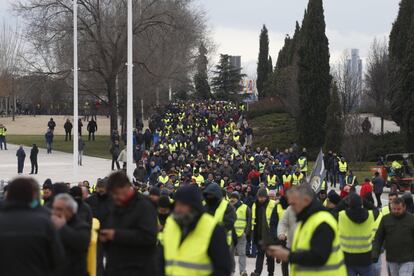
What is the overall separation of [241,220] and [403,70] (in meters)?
35.4

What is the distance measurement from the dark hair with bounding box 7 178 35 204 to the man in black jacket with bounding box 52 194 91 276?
641mm

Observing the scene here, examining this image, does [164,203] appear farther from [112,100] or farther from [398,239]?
[112,100]

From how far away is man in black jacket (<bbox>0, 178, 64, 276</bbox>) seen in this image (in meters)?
6.52

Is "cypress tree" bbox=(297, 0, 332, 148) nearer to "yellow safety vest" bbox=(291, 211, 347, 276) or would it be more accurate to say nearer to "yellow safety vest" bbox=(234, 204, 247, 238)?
"yellow safety vest" bbox=(234, 204, 247, 238)

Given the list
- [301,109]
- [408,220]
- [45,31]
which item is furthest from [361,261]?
[301,109]

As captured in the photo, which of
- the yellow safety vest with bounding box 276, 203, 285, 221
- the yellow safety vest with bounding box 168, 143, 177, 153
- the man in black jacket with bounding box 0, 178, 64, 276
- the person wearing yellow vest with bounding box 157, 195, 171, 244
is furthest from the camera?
the yellow safety vest with bounding box 168, 143, 177, 153

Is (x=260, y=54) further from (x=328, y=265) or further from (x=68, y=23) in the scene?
(x=328, y=265)

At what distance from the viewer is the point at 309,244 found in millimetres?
7500

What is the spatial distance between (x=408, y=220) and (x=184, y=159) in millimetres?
23884

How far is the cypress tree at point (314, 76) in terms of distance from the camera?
5456 cm

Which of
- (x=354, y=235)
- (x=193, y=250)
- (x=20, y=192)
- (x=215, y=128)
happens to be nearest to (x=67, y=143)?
(x=215, y=128)

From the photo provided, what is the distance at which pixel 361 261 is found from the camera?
10.9 meters

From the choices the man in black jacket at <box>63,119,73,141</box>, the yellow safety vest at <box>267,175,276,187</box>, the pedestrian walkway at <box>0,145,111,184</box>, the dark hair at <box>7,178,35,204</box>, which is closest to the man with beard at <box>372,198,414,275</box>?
the dark hair at <box>7,178,35,204</box>

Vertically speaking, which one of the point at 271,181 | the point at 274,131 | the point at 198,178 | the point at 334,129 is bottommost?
the point at 271,181
